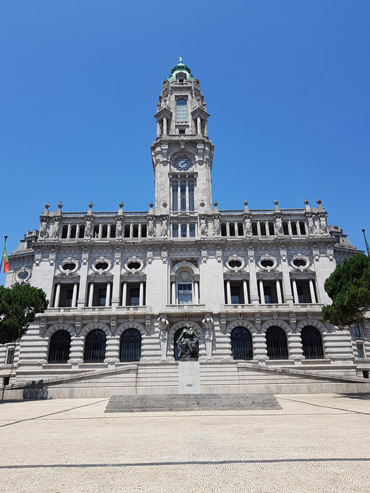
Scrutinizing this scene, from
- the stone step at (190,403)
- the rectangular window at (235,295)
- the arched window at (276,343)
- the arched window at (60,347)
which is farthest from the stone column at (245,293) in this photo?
the stone step at (190,403)

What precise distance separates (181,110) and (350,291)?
150 feet

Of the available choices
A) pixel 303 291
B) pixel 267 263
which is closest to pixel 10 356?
pixel 267 263

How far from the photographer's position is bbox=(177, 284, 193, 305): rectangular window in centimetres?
5022

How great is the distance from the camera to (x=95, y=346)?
4738 cm

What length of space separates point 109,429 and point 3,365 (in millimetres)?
43542

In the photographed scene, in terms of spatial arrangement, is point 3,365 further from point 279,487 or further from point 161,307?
point 279,487

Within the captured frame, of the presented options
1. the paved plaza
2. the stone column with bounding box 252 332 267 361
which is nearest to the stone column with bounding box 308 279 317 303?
the stone column with bounding box 252 332 267 361

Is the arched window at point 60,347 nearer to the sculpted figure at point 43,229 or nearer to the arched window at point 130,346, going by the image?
the arched window at point 130,346

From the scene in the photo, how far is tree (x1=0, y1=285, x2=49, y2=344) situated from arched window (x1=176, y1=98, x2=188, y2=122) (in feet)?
130

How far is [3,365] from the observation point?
5059cm

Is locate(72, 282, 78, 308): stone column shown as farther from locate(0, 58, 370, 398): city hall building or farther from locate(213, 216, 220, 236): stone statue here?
locate(213, 216, 220, 236): stone statue

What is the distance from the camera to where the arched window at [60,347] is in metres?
46.6

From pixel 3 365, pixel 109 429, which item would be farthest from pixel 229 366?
pixel 3 365

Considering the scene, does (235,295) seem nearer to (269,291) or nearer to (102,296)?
(269,291)
